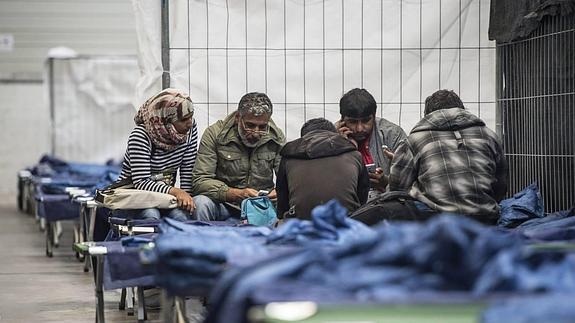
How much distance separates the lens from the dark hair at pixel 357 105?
6867 mm

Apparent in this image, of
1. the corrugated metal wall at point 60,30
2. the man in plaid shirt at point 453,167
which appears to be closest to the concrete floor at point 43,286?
the man in plaid shirt at point 453,167

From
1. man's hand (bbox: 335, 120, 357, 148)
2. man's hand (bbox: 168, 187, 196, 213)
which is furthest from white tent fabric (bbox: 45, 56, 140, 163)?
man's hand (bbox: 335, 120, 357, 148)

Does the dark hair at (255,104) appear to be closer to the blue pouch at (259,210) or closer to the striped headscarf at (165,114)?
the striped headscarf at (165,114)

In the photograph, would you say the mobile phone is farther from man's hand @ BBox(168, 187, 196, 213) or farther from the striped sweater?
the striped sweater

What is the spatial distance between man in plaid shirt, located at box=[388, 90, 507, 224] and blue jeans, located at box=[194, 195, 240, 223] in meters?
1.39

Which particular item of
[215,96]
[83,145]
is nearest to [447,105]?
[215,96]

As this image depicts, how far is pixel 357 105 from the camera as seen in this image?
6.87 m

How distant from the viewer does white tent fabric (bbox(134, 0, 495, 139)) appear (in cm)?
752

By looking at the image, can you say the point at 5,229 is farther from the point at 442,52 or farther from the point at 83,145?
the point at 442,52

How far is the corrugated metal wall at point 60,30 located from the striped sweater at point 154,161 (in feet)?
45.5

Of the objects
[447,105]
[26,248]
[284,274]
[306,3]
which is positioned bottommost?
[26,248]

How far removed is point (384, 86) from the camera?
762 cm

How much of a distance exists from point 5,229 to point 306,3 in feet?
24.9

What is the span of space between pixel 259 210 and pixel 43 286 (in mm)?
2697
